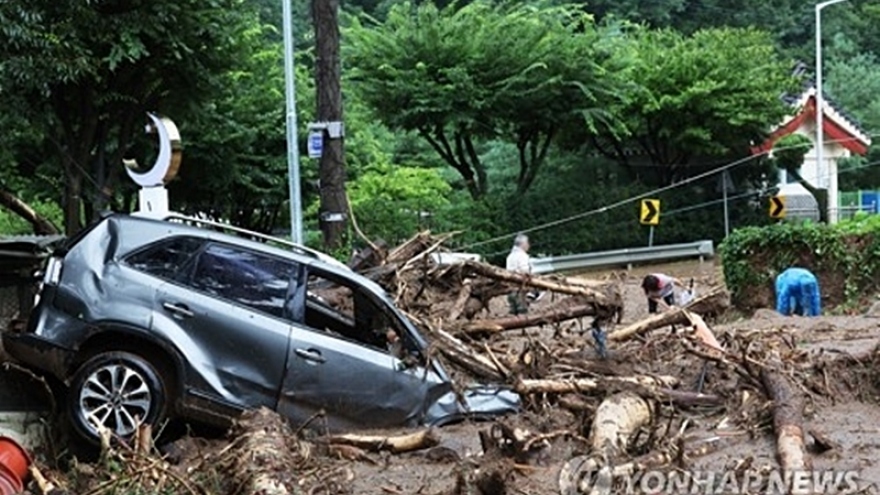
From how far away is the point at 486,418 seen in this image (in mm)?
9781

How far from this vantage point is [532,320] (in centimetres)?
1202

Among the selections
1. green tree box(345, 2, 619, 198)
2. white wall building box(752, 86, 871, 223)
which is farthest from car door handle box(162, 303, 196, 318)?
white wall building box(752, 86, 871, 223)

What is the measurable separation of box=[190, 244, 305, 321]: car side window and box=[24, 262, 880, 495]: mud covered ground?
1.14 meters

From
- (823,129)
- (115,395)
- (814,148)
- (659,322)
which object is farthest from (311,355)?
(823,129)

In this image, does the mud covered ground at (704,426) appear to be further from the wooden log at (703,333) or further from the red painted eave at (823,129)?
the red painted eave at (823,129)

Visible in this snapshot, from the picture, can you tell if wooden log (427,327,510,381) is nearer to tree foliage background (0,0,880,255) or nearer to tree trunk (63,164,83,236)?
tree foliage background (0,0,880,255)

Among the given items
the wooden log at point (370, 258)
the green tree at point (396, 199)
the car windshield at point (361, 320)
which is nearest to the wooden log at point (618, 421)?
the car windshield at point (361, 320)

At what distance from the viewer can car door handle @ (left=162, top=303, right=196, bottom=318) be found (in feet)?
29.0

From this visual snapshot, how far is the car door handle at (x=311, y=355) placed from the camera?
29.8ft

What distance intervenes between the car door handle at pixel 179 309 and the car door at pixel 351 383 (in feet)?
2.68

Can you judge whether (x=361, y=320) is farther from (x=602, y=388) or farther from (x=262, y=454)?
(x=262, y=454)

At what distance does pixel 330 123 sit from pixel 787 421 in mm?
10665

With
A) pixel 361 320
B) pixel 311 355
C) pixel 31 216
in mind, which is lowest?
pixel 311 355

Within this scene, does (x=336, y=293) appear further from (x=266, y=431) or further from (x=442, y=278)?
→ (x=266, y=431)
